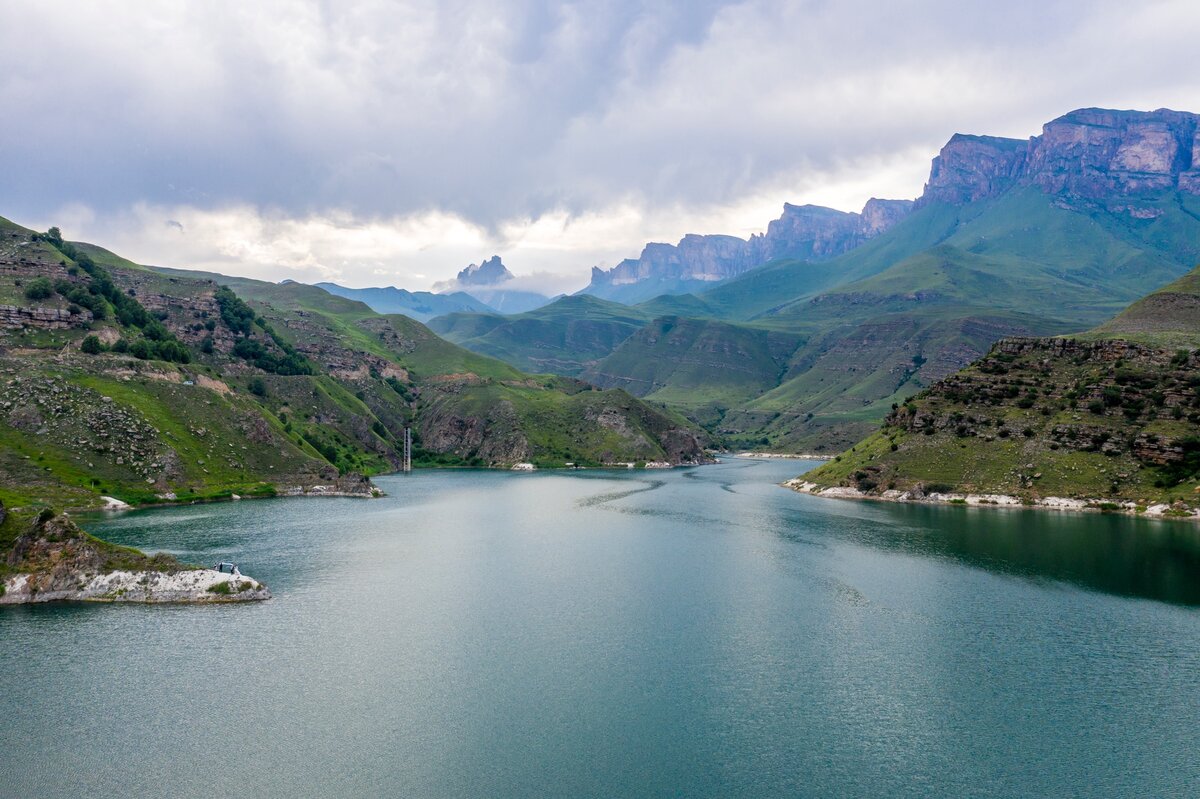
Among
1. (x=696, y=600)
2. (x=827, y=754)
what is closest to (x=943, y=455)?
(x=696, y=600)

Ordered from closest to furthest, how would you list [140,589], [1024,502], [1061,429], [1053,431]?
[140,589]
[1024,502]
[1061,429]
[1053,431]

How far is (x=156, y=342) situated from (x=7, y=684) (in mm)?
155959

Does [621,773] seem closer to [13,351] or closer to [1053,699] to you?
[1053,699]

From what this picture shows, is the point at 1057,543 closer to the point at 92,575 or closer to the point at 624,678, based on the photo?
the point at 624,678

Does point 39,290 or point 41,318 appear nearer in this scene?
point 41,318

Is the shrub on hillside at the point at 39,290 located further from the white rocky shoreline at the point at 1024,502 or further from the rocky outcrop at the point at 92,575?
the white rocky shoreline at the point at 1024,502

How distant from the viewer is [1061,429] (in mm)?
149875

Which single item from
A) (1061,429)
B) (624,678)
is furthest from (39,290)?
(1061,429)

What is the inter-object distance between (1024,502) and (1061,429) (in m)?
19.2

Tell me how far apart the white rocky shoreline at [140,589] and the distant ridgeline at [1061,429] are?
133237 mm

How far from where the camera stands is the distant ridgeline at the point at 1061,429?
138 m

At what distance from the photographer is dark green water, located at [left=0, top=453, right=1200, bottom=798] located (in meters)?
41.6

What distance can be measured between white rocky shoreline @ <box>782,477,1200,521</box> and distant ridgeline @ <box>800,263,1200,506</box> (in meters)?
0.41

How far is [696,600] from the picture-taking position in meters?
80.2
